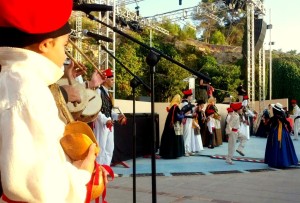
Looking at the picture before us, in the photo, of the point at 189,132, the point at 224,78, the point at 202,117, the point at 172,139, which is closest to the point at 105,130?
the point at 172,139

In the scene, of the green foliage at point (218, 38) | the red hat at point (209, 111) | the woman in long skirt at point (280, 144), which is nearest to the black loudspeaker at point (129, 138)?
the woman in long skirt at point (280, 144)

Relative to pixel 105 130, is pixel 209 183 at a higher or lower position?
lower

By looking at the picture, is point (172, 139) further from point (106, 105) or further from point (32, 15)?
point (32, 15)

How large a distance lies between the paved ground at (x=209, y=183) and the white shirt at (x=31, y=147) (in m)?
4.33

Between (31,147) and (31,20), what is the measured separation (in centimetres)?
42

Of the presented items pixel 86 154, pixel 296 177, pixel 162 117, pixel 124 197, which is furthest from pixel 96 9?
pixel 162 117

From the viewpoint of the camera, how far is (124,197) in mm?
5652

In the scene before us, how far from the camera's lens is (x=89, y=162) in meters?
1.43

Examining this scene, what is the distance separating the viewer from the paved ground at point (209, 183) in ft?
18.7

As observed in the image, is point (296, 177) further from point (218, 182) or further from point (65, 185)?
point (65, 185)

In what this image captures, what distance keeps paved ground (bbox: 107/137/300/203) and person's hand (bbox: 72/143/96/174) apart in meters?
4.13

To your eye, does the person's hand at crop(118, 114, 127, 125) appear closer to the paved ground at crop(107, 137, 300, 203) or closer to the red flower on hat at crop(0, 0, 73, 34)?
the paved ground at crop(107, 137, 300, 203)

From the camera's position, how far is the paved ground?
570 centimetres

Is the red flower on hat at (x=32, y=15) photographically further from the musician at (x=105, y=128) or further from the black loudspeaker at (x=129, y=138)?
the black loudspeaker at (x=129, y=138)
